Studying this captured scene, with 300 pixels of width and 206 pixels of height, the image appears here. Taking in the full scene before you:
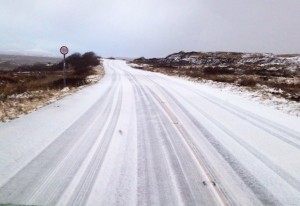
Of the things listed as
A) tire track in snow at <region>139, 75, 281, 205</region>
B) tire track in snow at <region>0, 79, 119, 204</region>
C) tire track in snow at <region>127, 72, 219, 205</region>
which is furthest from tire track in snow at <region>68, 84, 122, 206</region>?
tire track in snow at <region>139, 75, 281, 205</region>

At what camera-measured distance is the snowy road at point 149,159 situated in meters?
4.82

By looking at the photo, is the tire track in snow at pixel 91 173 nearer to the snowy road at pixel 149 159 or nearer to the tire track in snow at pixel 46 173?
the snowy road at pixel 149 159

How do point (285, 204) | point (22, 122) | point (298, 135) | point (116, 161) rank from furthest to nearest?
point (22, 122) < point (298, 135) < point (116, 161) < point (285, 204)

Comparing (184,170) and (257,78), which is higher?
(184,170)

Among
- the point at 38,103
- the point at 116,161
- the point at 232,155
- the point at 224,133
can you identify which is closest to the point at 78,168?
the point at 116,161

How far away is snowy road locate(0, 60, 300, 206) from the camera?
4816mm

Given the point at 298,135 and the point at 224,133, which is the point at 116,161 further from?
the point at 298,135

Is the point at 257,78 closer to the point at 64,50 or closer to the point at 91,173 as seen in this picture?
the point at 64,50

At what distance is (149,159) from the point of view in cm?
643

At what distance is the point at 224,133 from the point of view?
8781 millimetres

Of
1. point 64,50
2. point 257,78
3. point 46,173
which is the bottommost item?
point 257,78

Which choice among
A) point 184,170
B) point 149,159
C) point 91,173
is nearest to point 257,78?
point 149,159

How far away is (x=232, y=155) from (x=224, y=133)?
1991 millimetres

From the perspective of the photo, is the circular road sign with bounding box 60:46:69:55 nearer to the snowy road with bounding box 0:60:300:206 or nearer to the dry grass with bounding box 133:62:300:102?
the snowy road with bounding box 0:60:300:206
